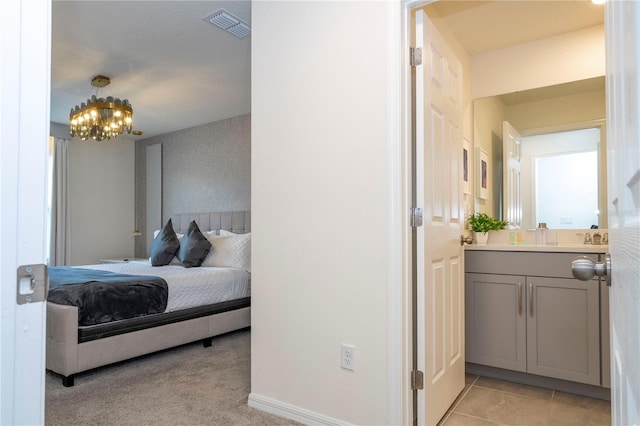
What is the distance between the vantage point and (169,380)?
281 cm

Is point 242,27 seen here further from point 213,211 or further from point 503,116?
point 213,211

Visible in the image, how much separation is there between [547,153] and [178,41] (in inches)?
120

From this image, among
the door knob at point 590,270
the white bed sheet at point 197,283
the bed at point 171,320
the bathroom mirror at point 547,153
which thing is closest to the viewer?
the door knob at point 590,270

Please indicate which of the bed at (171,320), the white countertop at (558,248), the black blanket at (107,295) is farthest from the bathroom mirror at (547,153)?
the black blanket at (107,295)

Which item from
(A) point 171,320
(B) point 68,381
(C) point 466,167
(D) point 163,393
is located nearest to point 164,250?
(A) point 171,320

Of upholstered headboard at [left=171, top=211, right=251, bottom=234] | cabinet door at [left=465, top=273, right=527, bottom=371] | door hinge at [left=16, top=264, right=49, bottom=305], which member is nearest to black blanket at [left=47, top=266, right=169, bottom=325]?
upholstered headboard at [left=171, top=211, right=251, bottom=234]

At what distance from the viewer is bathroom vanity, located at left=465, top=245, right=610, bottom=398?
8.22ft

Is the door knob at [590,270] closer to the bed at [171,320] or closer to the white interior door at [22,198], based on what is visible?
the white interior door at [22,198]

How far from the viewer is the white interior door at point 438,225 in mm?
1968

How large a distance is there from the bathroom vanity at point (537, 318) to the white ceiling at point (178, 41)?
1583 mm

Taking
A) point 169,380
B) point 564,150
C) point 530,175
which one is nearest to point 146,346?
point 169,380

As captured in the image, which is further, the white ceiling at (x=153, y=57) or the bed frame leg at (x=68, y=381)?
the white ceiling at (x=153, y=57)

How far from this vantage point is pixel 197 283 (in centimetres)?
367

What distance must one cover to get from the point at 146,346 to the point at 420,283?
2.28 meters
